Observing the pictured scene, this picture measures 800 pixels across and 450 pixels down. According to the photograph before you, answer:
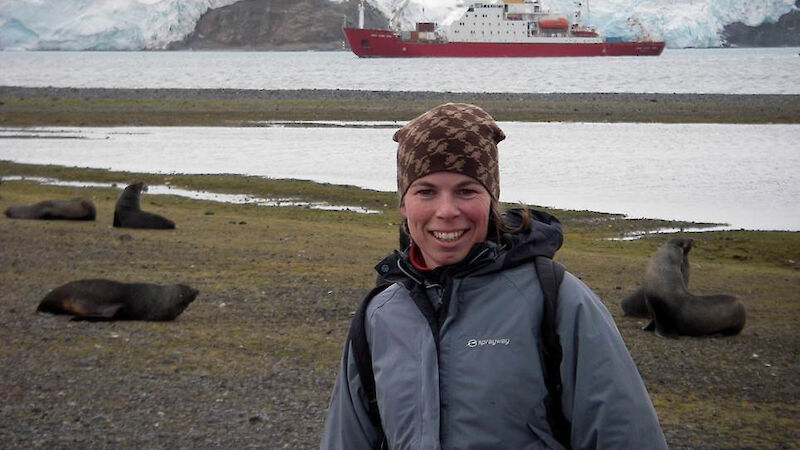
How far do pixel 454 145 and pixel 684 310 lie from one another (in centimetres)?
563

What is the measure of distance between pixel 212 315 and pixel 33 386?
6.44 ft

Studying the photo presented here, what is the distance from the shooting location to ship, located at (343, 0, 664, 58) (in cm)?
8338

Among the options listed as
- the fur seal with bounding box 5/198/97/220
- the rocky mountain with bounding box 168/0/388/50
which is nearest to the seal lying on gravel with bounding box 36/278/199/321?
the fur seal with bounding box 5/198/97/220

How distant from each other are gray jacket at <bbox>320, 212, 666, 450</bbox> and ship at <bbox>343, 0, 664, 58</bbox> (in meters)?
80.4

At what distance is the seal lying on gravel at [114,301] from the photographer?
24.3 feet

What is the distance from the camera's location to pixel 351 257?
1051 centimetres

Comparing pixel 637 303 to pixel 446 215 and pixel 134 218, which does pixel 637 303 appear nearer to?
pixel 134 218

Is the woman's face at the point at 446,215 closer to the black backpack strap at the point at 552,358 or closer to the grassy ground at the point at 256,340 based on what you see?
the black backpack strap at the point at 552,358

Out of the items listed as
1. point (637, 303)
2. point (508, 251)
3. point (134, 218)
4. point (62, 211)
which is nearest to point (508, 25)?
point (62, 211)

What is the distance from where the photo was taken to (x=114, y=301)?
743cm

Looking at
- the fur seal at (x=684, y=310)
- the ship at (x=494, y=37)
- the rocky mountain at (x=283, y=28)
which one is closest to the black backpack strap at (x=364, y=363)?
the fur seal at (x=684, y=310)

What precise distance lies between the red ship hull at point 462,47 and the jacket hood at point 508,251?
271 ft

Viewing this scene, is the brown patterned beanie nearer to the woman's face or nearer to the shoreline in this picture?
the woman's face

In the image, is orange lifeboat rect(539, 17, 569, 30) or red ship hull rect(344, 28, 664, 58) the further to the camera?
red ship hull rect(344, 28, 664, 58)
